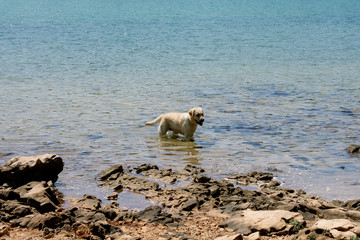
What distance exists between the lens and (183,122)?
13805 mm

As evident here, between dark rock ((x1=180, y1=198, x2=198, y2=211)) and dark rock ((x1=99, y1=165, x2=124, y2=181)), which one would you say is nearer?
dark rock ((x1=180, y1=198, x2=198, y2=211))

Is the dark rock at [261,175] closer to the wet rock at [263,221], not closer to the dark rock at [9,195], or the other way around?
the wet rock at [263,221]

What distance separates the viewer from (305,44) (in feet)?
132

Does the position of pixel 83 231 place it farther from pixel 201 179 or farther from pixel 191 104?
pixel 191 104

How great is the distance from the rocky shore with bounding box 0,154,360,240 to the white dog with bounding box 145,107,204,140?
143 inches

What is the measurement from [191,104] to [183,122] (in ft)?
16.3

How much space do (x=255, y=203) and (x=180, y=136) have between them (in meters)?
6.61

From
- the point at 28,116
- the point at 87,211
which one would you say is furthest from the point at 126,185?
the point at 28,116

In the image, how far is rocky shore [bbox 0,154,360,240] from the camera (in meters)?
6.95

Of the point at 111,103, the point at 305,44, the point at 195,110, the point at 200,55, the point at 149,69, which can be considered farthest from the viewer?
the point at 305,44

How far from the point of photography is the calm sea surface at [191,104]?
1134 cm

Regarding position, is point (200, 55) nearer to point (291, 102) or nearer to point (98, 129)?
point (291, 102)

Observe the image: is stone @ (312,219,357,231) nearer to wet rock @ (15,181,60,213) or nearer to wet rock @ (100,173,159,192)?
wet rock @ (100,173,159,192)

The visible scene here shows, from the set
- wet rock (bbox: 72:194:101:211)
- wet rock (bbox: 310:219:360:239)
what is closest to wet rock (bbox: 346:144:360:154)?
wet rock (bbox: 310:219:360:239)
